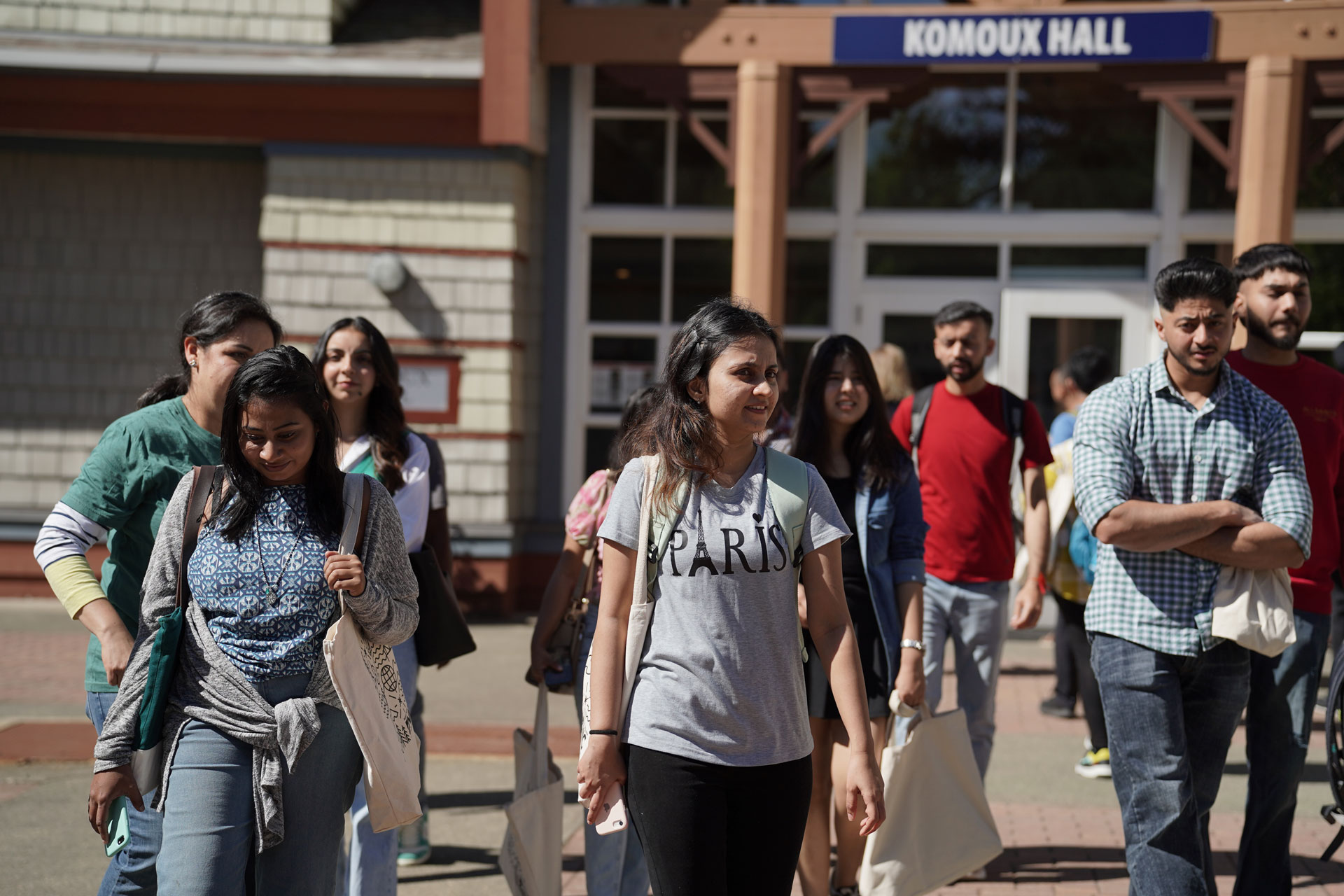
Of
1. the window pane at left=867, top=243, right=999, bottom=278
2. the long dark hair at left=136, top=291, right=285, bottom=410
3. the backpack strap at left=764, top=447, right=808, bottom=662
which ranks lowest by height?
the backpack strap at left=764, top=447, right=808, bottom=662

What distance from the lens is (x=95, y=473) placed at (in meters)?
3.22

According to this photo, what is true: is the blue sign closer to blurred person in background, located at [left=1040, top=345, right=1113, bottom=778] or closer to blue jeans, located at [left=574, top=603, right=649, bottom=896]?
blurred person in background, located at [left=1040, top=345, right=1113, bottom=778]

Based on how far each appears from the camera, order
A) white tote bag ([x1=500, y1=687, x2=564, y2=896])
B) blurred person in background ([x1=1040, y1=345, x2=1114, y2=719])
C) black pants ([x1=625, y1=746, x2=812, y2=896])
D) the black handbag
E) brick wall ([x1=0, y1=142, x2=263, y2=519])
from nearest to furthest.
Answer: black pants ([x1=625, y1=746, x2=812, y2=896])
white tote bag ([x1=500, y1=687, x2=564, y2=896])
the black handbag
blurred person in background ([x1=1040, y1=345, x2=1114, y2=719])
brick wall ([x1=0, y1=142, x2=263, y2=519])

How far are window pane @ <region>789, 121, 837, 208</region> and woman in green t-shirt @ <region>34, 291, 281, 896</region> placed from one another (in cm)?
728

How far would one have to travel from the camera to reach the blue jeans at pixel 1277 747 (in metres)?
3.89

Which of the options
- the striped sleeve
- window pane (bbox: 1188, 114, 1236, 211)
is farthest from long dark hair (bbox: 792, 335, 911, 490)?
window pane (bbox: 1188, 114, 1236, 211)

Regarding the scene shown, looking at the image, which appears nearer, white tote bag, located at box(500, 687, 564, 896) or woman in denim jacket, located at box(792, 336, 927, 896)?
white tote bag, located at box(500, 687, 564, 896)

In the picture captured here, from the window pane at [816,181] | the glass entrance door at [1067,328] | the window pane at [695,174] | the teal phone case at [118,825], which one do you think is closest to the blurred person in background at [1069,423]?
the glass entrance door at [1067,328]

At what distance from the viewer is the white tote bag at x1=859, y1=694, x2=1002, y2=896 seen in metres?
3.92

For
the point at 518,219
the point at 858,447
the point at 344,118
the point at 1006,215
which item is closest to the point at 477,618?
the point at 518,219

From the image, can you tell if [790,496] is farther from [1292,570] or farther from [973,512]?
[973,512]

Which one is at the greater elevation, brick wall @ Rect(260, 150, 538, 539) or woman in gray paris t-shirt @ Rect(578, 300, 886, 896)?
brick wall @ Rect(260, 150, 538, 539)

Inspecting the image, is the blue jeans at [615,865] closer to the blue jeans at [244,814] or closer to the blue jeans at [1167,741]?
the blue jeans at [244,814]

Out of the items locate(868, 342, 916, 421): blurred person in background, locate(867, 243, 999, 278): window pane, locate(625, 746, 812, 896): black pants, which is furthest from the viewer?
locate(867, 243, 999, 278): window pane
